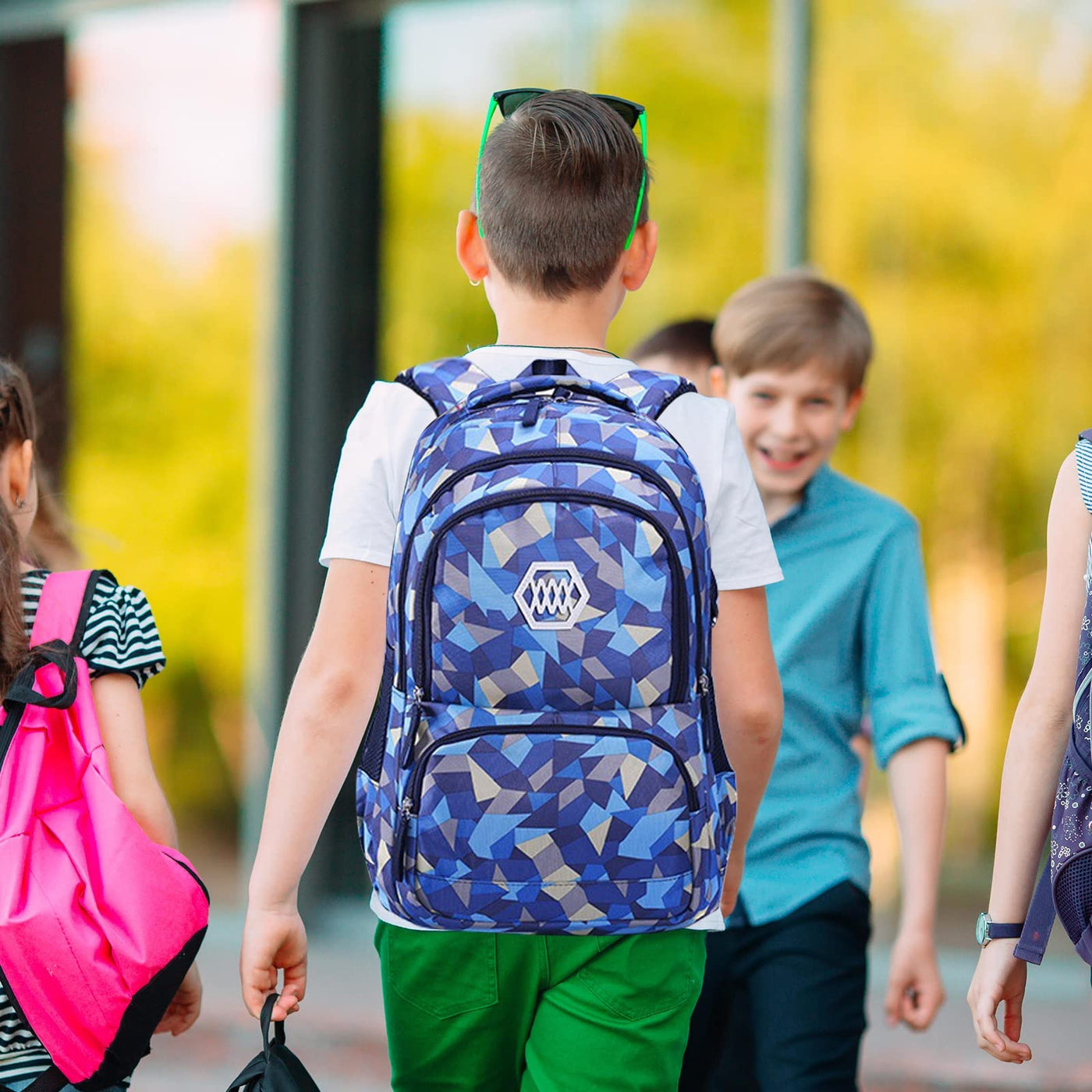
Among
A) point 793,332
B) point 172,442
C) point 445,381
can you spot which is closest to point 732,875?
point 445,381

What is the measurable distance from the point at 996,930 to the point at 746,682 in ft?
1.63

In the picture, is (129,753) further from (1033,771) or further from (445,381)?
(1033,771)

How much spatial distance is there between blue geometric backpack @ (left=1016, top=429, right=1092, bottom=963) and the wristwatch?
0.24 ft

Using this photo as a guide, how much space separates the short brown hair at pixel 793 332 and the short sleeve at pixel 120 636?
1253mm

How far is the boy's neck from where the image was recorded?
80.3 inches

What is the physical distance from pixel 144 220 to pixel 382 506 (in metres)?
5.25

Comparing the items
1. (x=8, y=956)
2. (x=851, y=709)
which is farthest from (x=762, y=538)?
(x=8, y=956)

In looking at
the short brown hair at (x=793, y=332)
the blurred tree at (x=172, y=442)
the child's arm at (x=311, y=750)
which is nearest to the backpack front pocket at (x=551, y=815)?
the child's arm at (x=311, y=750)

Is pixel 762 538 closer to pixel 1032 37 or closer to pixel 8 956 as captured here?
pixel 8 956

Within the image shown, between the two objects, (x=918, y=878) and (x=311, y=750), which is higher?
(x=311, y=750)

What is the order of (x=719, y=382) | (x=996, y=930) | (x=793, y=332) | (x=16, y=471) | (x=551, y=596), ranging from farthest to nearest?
(x=719, y=382) < (x=793, y=332) < (x=16, y=471) < (x=996, y=930) < (x=551, y=596)

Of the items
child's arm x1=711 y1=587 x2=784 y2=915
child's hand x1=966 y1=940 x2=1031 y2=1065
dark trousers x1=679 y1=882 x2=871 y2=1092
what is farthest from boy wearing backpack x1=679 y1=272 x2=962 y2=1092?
child's arm x1=711 y1=587 x2=784 y2=915

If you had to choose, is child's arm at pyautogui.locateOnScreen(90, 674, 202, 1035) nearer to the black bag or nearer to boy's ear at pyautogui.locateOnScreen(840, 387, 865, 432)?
the black bag

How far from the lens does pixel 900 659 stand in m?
2.77
